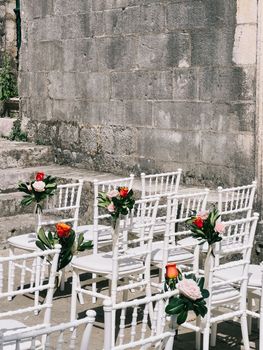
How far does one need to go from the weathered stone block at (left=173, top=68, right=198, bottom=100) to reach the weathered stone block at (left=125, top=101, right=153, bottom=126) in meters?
0.50

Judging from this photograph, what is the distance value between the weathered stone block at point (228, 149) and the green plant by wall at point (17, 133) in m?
3.55

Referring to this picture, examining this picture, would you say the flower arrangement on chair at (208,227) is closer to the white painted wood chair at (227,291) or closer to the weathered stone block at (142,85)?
the white painted wood chair at (227,291)

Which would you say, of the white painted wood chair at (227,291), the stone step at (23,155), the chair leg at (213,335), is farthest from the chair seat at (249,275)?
the stone step at (23,155)

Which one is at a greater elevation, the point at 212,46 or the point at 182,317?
the point at 212,46

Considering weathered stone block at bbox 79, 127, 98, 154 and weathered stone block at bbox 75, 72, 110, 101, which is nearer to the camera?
weathered stone block at bbox 75, 72, 110, 101

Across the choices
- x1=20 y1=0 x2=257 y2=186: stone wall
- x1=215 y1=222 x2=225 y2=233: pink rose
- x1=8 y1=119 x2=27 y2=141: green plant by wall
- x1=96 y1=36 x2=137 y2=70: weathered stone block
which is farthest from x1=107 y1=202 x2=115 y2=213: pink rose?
x1=8 y1=119 x2=27 y2=141: green plant by wall

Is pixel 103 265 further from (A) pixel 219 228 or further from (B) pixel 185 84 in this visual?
(B) pixel 185 84

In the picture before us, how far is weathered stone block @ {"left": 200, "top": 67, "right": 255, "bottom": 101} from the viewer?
24.6 ft

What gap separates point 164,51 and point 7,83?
406cm

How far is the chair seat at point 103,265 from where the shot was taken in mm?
5512

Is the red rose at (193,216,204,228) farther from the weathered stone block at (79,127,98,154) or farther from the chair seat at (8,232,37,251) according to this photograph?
the weathered stone block at (79,127,98,154)

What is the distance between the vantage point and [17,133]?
10852 millimetres

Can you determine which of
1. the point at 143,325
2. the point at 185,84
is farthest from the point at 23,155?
the point at 143,325

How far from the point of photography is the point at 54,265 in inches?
164
